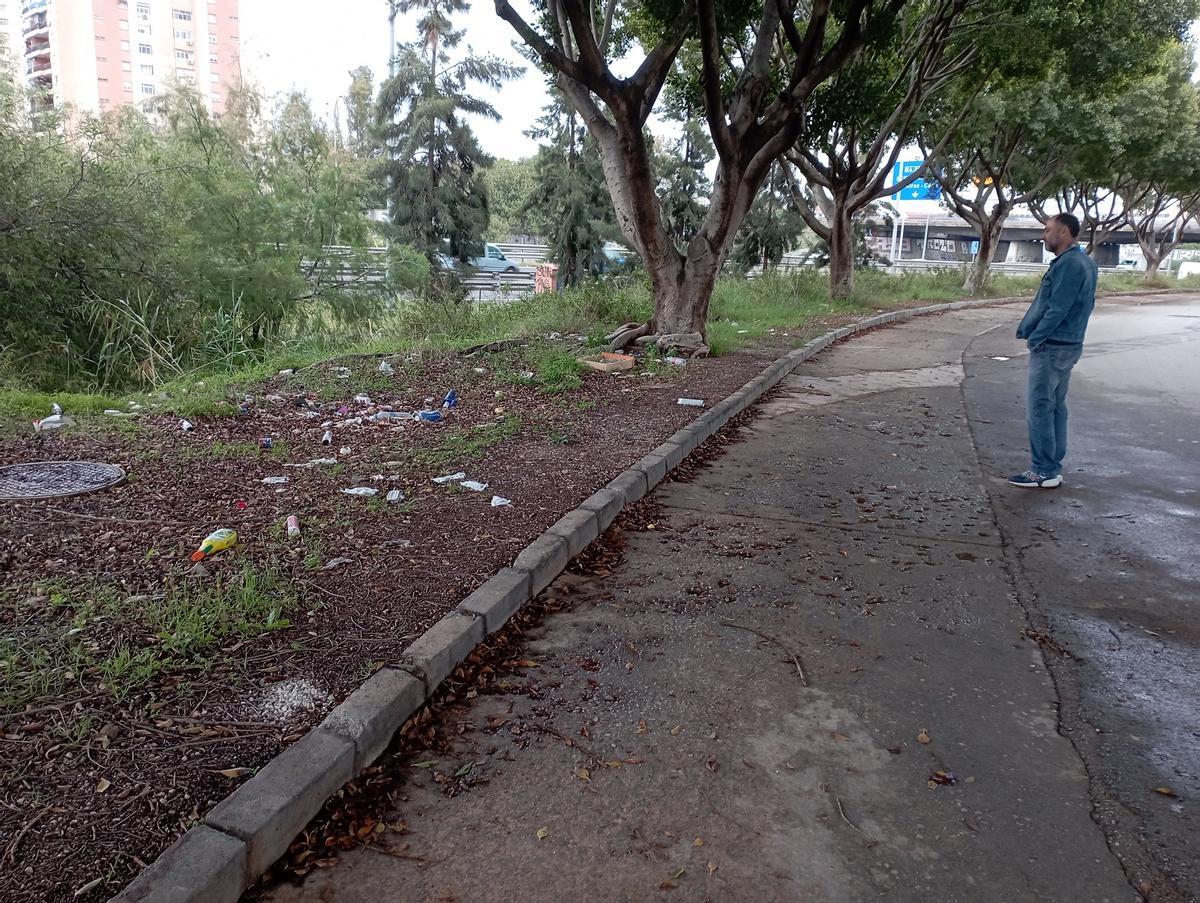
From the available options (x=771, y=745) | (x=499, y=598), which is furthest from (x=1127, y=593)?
(x=499, y=598)

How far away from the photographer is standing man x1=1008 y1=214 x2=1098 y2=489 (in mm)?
5949

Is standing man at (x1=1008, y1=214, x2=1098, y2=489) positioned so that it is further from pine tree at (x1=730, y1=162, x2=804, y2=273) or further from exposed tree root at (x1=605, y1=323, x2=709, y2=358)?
pine tree at (x1=730, y1=162, x2=804, y2=273)

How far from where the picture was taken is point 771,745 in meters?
3.03

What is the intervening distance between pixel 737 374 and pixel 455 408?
3.66 metres

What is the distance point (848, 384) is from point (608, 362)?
9.87ft

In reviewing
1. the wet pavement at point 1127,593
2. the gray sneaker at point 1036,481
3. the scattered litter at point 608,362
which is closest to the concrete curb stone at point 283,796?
the wet pavement at point 1127,593

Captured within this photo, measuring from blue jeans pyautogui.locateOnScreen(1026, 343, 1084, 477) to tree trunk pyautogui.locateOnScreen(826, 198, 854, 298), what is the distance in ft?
43.6

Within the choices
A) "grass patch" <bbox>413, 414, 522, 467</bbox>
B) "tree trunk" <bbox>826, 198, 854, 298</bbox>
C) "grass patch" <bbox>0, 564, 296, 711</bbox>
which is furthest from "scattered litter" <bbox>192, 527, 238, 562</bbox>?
"tree trunk" <bbox>826, 198, 854, 298</bbox>

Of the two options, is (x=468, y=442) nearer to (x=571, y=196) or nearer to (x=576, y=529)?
(x=576, y=529)

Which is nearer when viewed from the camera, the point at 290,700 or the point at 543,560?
the point at 290,700

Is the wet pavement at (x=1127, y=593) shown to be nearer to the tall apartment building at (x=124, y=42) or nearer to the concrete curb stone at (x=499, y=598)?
the concrete curb stone at (x=499, y=598)

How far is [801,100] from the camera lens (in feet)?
32.6

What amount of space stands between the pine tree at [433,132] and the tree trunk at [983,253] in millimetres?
14923

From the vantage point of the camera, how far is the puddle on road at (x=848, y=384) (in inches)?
359
